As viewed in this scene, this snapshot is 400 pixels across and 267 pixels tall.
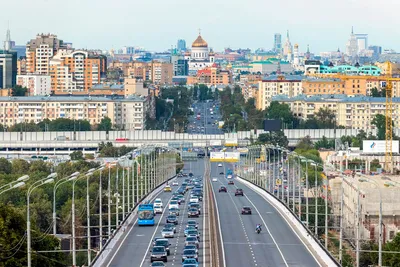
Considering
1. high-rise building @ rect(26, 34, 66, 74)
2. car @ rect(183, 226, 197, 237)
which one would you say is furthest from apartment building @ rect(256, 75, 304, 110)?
car @ rect(183, 226, 197, 237)

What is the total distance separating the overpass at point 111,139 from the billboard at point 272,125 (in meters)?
0.90

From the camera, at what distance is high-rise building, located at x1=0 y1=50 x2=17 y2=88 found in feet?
633

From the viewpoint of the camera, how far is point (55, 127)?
13500 cm

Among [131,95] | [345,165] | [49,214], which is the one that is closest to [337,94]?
[131,95]

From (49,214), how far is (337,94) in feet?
354

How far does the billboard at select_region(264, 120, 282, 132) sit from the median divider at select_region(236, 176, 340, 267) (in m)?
63.3

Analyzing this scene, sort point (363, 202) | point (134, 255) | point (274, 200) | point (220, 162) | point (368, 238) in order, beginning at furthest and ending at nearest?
point (220, 162)
point (274, 200)
point (363, 202)
point (368, 238)
point (134, 255)

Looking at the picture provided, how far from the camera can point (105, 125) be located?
140m

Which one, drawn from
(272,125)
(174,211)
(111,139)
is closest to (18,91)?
(111,139)

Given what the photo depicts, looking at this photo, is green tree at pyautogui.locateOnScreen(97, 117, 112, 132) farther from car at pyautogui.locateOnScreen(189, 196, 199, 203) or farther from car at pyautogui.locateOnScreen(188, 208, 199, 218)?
car at pyautogui.locateOnScreen(188, 208, 199, 218)

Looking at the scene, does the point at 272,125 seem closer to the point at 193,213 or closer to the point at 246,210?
the point at 246,210

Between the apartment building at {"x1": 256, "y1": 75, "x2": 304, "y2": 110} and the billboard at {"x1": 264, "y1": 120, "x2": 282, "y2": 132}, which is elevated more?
the apartment building at {"x1": 256, "y1": 75, "x2": 304, "y2": 110}

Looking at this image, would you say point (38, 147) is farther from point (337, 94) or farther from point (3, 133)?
point (337, 94)

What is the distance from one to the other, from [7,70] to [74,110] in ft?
164
